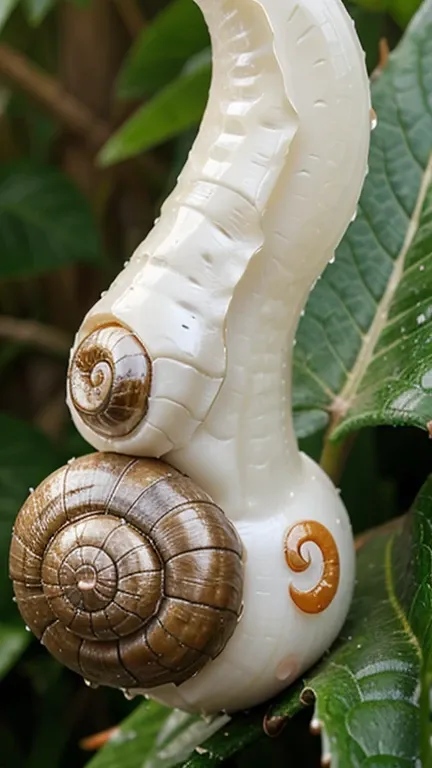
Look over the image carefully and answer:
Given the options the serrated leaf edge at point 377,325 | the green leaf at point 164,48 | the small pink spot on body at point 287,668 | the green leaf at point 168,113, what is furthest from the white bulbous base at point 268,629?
the green leaf at point 164,48

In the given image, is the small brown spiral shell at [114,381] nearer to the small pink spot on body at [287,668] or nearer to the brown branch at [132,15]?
the small pink spot on body at [287,668]

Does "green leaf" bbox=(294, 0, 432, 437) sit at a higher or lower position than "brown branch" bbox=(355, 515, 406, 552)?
higher

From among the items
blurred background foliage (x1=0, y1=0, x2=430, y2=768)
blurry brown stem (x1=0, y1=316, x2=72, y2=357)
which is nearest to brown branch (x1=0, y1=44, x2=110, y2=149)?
blurred background foliage (x1=0, y1=0, x2=430, y2=768)

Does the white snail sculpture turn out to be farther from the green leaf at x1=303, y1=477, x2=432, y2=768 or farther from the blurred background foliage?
the blurred background foliage

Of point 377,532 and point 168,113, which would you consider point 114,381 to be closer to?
point 377,532

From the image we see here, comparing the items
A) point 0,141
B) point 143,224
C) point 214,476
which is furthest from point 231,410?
point 0,141

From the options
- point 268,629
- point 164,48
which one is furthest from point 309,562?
point 164,48

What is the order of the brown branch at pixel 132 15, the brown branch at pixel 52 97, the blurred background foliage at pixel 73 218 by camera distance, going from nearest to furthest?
the blurred background foliage at pixel 73 218, the brown branch at pixel 52 97, the brown branch at pixel 132 15
